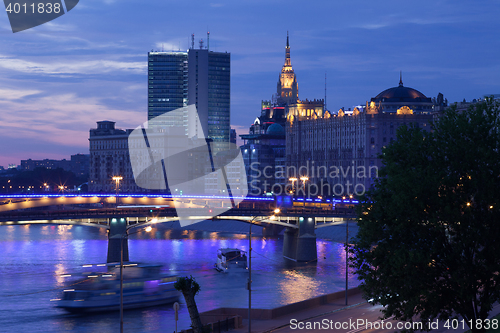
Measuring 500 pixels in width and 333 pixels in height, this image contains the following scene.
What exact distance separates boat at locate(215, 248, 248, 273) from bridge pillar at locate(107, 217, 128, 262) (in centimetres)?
1212

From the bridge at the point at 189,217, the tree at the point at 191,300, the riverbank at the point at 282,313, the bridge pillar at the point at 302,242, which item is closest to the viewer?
the tree at the point at 191,300

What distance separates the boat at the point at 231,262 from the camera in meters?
84.6

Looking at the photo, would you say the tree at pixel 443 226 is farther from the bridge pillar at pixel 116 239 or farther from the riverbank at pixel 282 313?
the bridge pillar at pixel 116 239

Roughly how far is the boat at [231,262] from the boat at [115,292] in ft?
61.2

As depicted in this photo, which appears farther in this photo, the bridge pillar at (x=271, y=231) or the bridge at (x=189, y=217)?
the bridge pillar at (x=271, y=231)

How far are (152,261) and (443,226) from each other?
214 feet

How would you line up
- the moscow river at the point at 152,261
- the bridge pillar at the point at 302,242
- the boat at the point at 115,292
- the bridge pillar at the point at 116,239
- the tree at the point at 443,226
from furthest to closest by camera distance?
the bridge pillar at the point at 302,242
the bridge pillar at the point at 116,239
the boat at the point at 115,292
the moscow river at the point at 152,261
the tree at the point at 443,226

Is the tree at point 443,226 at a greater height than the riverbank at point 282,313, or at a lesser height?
greater

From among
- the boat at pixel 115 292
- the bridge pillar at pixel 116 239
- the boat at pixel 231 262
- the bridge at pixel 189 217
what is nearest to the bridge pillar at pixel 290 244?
the bridge at pixel 189 217

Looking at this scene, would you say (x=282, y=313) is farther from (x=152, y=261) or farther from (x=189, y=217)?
(x=189, y=217)

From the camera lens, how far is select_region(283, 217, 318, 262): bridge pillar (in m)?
97.3

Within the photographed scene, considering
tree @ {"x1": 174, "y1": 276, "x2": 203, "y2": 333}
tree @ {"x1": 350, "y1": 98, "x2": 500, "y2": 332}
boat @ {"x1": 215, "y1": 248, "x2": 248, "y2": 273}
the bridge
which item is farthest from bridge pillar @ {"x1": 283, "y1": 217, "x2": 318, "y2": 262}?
tree @ {"x1": 350, "y1": 98, "x2": 500, "y2": 332}

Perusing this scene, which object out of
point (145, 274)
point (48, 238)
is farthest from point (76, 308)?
point (48, 238)

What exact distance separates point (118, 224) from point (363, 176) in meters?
102
